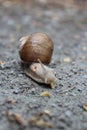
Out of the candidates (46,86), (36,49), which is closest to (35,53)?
(36,49)

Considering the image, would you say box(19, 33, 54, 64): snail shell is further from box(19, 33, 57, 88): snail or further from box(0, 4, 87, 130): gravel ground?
box(0, 4, 87, 130): gravel ground

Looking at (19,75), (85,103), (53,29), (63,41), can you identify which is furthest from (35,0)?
(85,103)

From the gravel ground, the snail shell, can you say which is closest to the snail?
the snail shell

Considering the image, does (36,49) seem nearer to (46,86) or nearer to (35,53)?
(35,53)

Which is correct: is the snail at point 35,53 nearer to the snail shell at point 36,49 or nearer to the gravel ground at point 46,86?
the snail shell at point 36,49

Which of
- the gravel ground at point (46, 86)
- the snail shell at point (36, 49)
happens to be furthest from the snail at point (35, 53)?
the gravel ground at point (46, 86)
